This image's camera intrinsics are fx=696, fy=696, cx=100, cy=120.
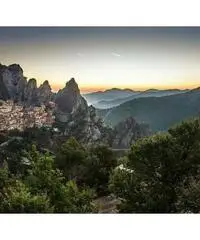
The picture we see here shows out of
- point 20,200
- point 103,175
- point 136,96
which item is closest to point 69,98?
point 136,96

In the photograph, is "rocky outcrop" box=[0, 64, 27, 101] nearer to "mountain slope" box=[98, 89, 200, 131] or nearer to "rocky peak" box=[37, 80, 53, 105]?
"rocky peak" box=[37, 80, 53, 105]

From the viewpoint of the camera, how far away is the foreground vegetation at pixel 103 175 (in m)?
5.74

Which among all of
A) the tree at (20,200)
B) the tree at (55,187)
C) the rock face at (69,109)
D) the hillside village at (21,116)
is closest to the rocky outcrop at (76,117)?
the rock face at (69,109)

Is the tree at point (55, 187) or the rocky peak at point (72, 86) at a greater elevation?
the rocky peak at point (72, 86)

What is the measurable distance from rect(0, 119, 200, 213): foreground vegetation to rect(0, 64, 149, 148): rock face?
0.30 feet

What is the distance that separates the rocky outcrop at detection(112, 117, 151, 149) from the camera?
5.81m

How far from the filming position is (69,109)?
19.4 ft

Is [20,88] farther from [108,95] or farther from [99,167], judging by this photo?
[99,167]

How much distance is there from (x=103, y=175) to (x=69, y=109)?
629 mm

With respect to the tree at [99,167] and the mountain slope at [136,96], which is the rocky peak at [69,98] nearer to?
the mountain slope at [136,96]

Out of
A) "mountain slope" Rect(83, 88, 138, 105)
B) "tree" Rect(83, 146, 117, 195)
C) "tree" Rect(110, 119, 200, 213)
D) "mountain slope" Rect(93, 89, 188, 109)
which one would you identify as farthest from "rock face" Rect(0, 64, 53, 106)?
"tree" Rect(110, 119, 200, 213)

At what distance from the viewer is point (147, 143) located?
5.79 meters
